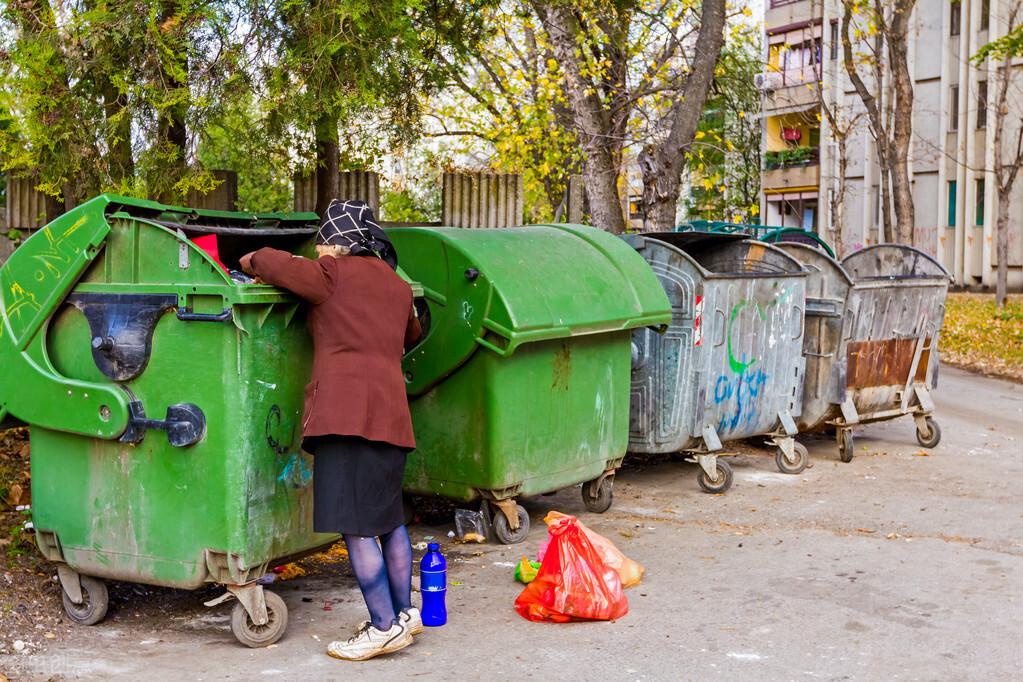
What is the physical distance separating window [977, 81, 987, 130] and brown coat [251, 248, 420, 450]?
30.5 meters

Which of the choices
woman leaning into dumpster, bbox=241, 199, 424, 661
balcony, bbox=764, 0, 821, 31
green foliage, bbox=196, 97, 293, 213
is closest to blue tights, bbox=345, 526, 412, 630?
woman leaning into dumpster, bbox=241, 199, 424, 661

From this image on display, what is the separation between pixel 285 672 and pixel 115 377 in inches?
49.7

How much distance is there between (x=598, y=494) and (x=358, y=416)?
284 centimetres

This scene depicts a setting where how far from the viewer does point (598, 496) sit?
6.93 meters

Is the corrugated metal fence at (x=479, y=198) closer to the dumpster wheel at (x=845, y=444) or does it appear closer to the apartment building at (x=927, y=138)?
the dumpster wheel at (x=845, y=444)

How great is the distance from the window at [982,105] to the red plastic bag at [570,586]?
98.7ft

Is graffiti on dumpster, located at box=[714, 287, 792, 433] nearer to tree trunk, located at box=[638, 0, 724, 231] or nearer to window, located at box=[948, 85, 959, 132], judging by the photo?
tree trunk, located at box=[638, 0, 724, 231]

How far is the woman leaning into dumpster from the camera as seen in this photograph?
14.3 feet

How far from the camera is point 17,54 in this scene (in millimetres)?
6152

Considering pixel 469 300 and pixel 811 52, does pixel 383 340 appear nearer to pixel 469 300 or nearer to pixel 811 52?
pixel 469 300

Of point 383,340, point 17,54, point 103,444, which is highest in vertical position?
point 17,54

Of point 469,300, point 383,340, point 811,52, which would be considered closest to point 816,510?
point 469,300

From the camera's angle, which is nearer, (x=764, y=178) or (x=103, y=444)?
(x=103, y=444)

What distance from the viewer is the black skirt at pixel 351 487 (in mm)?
4348
